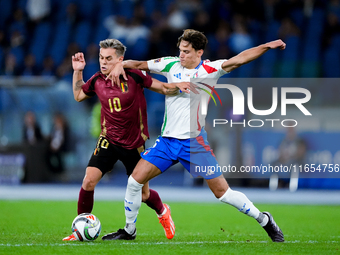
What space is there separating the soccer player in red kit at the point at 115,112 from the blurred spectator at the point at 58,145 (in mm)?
7908

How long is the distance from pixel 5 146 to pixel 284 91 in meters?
7.29

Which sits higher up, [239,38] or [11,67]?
[239,38]

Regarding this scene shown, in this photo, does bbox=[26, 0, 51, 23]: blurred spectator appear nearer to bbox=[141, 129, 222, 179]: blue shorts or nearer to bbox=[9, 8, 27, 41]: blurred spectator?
bbox=[9, 8, 27, 41]: blurred spectator

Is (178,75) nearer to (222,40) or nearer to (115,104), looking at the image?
(115,104)

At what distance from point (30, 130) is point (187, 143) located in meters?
8.99

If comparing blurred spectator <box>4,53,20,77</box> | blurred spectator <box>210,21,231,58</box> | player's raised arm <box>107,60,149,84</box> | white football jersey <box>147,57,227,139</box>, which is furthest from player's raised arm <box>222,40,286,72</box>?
blurred spectator <box>4,53,20,77</box>

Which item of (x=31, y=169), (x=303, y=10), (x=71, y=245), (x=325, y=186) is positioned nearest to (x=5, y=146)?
(x=31, y=169)

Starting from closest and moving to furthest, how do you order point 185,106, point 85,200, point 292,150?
1. point 185,106
2. point 85,200
3. point 292,150

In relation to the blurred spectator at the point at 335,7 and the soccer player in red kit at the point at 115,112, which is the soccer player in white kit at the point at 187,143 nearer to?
the soccer player in red kit at the point at 115,112

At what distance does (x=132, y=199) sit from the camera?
598 centimetres

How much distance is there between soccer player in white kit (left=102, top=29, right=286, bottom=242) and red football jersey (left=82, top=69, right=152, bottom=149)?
214mm

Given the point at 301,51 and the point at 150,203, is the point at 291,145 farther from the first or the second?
the point at 150,203

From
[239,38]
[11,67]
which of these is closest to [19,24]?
[11,67]

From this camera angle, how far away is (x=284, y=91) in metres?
12.6
